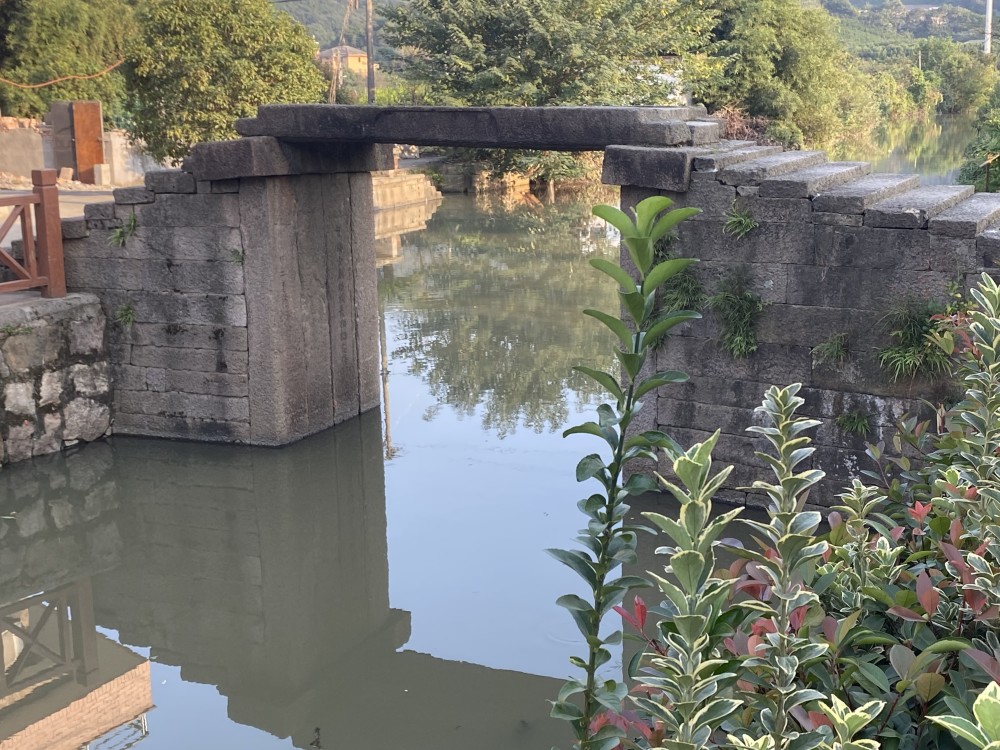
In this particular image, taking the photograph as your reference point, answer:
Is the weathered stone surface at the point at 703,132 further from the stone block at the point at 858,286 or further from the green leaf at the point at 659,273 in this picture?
the green leaf at the point at 659,273

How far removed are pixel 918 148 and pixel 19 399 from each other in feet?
111

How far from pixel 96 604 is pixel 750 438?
13.2 ft

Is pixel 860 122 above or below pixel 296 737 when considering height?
above

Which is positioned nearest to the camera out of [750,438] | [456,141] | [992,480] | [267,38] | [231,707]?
Result: [992,480]

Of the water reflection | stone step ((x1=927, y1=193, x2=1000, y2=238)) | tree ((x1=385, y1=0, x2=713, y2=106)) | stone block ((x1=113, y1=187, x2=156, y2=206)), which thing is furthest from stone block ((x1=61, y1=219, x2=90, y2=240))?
tree ((x1=385, y1=0, x2=713, y2=106))

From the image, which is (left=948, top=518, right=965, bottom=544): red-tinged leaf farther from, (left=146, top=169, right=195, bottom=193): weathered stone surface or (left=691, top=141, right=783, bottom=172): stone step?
(left=146, top=169, right=195, bottom=193): weathered stone surface

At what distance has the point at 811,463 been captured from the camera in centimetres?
661

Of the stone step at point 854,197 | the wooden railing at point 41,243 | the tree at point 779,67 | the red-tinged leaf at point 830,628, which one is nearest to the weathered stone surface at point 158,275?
the wooden railing at point 41,243

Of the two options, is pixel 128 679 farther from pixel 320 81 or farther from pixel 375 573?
pixel 320 81

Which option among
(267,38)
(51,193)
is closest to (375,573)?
(51,193)

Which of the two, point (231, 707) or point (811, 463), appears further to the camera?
point (811, 463)

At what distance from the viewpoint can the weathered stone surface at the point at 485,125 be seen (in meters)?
6.81

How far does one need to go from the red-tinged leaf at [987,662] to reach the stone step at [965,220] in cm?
453

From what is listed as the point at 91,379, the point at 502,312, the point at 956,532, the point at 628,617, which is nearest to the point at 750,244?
the point at 956,532
